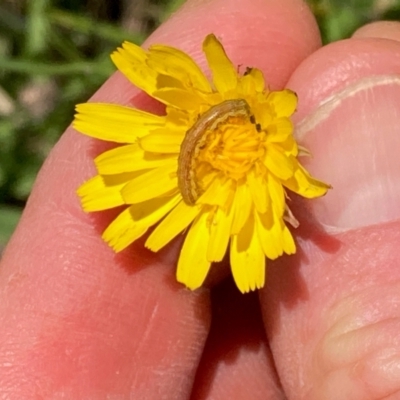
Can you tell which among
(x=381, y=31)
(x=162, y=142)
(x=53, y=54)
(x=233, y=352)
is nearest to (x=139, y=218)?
(x=162, y=142)

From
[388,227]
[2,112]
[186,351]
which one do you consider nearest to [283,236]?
[388,227]

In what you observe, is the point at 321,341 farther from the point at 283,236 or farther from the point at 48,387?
the point at 48,387

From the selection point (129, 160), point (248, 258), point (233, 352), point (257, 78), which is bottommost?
point (233, 352)

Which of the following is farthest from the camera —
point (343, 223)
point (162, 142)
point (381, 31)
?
point (381, 31)

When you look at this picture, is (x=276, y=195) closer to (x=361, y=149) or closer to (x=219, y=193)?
(x=219, y=193)

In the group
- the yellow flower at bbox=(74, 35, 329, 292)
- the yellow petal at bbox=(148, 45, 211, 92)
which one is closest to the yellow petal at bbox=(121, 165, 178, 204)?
the yellow flower at bbox=(74, 35, 329, 292)

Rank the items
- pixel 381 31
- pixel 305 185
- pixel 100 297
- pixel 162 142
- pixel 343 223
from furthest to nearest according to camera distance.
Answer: pixel 381 31
pixel 100 297
pixel 343 223
pixel 162 142
pixel 305 185

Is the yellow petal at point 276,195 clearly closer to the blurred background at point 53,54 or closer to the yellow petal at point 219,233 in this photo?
the yellow petal at point 219,233
